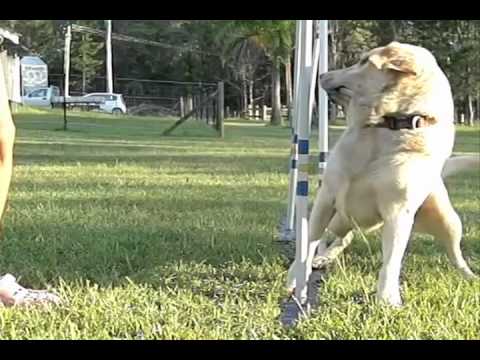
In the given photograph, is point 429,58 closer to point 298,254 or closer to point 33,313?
point 298,254

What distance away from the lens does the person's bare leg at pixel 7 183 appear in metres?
3.13

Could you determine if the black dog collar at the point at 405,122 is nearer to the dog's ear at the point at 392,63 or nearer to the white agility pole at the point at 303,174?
the dog's ear at the point at 392,63

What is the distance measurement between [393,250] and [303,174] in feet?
1.76

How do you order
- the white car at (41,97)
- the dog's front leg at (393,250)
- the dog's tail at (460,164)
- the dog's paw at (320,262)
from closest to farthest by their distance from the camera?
the dog's front leg at (393,250), the dog's paw at (320,262), the dog's tail at (460,164), the white car at (41,97)

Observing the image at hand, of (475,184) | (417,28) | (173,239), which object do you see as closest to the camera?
(173,239)

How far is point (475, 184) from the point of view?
9828mm

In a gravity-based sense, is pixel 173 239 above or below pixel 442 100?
below

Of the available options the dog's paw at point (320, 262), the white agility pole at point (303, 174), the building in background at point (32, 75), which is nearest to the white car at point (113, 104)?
the building in background at point (32, 75)

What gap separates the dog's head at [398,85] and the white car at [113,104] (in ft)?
117

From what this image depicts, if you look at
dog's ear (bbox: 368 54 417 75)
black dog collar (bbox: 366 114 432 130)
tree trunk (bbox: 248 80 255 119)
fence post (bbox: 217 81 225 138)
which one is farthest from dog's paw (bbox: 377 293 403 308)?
tree trunk (bbox: 248 80 255 119)

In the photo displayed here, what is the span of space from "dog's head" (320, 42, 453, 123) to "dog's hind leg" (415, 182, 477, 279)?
0.44 metres

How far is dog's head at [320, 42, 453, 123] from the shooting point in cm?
359
